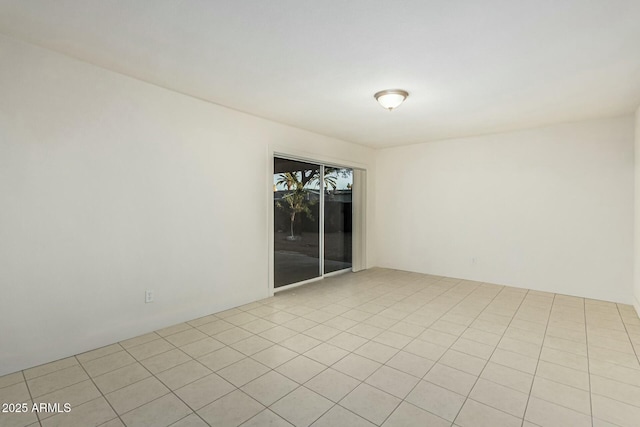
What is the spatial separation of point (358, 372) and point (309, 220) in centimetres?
297

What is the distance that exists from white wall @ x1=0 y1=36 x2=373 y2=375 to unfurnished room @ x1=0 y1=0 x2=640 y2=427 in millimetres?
17

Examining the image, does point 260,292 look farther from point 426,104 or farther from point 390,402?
point 426,104

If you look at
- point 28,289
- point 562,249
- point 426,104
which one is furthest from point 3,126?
point 562,249

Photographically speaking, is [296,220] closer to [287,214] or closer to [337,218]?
[287,214]

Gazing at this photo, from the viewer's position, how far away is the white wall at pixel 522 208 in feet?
13.1

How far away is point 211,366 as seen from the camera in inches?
94.2

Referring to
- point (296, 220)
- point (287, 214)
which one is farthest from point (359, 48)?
point (296, 220)

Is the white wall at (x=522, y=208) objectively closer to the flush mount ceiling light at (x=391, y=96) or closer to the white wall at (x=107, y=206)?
the flush mount ceiling light at (x=391, y=96)

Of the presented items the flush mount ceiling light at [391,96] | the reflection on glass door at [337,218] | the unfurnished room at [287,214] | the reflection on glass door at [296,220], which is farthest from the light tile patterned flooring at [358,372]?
the flush mount ceiling light at [391,96]

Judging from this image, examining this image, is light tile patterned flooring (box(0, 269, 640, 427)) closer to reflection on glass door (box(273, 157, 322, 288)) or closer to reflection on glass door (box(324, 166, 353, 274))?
reflection on glass door (box(273, 157, 322, 288))

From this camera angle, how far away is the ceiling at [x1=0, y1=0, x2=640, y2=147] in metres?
1.86

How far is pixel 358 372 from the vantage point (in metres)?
2.32

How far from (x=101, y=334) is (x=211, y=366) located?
1.13 m

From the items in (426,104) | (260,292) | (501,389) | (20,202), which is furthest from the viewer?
(260,292)
